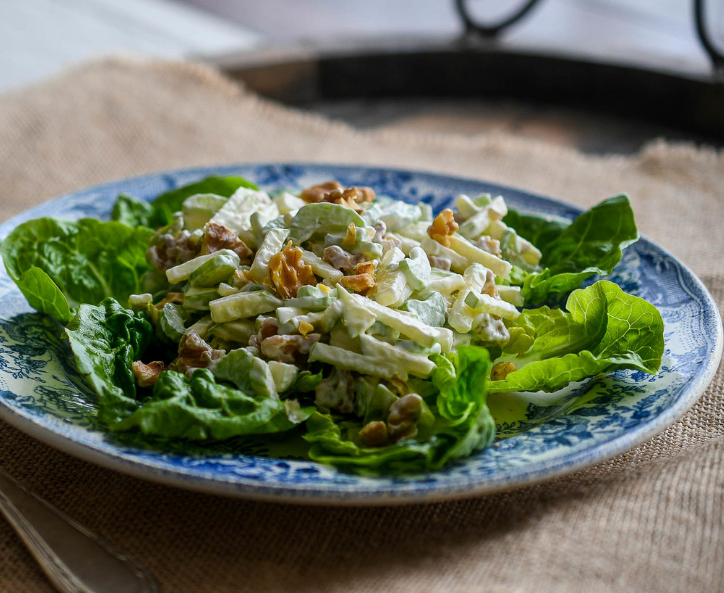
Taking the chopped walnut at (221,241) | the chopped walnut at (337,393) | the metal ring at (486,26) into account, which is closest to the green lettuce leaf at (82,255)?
the chopped walnut at (221,241)

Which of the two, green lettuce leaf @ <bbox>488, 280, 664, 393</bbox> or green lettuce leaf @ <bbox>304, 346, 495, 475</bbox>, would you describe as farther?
green lettuce leaf @ <bbox>488, 280, 664, 393</bbox>

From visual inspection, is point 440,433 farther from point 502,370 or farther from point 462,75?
point 462,75

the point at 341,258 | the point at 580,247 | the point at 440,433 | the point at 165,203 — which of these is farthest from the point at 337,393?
the point at 165,203

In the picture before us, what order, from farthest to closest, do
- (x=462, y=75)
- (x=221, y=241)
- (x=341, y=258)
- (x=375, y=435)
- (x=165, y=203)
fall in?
(x=462, y=75)
(x=165, y=203)
(x=221, y=241)
(x=341, y=258)
(x=375, y=435)

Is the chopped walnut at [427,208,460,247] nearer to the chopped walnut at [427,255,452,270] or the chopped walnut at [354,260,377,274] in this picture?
the chopped walnut at [427,255,452,270]

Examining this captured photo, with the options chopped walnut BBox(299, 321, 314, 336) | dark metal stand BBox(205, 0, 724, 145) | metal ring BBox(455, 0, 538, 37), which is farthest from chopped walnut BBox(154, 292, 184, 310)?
metal ring BBox(455, 0, 538, 37)

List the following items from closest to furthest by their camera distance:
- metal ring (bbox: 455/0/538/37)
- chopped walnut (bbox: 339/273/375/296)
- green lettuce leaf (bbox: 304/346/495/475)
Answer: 1. green lettuce leaf (bbox: 304/346/495/475)
2. chopped walnut (bbox: 339/273/375/296)
3. metal ring (bbox: 455/0/538/37)

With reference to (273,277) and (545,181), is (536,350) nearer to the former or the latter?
(273,277)
